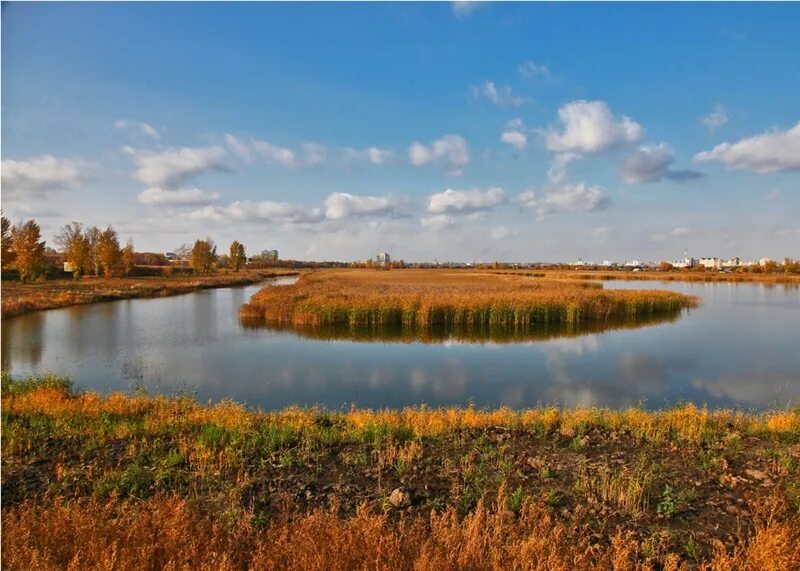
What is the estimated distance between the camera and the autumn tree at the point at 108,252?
213ft

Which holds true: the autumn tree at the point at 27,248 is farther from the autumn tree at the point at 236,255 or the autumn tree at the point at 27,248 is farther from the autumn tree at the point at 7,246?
the autumn tree at the point at 236,255

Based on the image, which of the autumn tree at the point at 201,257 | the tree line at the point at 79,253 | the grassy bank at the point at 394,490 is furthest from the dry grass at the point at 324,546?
the autumn tree at the point at 201,257

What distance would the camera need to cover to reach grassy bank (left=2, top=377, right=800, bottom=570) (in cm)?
437

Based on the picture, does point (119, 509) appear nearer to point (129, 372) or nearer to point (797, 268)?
point (129, 372)

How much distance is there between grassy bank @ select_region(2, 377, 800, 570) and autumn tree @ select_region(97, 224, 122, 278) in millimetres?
63806

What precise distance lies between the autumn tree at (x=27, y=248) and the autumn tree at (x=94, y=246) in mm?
15213

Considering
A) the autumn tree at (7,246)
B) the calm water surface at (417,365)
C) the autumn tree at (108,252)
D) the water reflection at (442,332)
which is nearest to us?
the calm water surface at (417,365)

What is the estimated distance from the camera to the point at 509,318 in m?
29.5

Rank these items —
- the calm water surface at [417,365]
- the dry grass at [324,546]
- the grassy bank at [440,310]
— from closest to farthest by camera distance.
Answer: the dry grass at [324,546] → the calm water surface at [417,365] → the grassy bank at [440,310]

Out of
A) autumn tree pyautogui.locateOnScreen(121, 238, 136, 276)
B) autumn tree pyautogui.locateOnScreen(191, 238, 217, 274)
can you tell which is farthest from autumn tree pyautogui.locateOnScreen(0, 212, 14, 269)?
autumn tree pyautogui.locateOnScreen(191, 238, 217, 274)

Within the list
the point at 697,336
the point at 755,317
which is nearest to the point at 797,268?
the point at 755,317

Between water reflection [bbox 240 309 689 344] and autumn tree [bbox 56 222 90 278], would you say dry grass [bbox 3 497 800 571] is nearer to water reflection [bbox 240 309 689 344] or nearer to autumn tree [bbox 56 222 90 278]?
water reflection [bbox 240 309 689 344]

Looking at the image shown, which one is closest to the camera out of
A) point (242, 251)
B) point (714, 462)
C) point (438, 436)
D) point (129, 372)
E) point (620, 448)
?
point (714, 462)

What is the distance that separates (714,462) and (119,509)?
802cm
